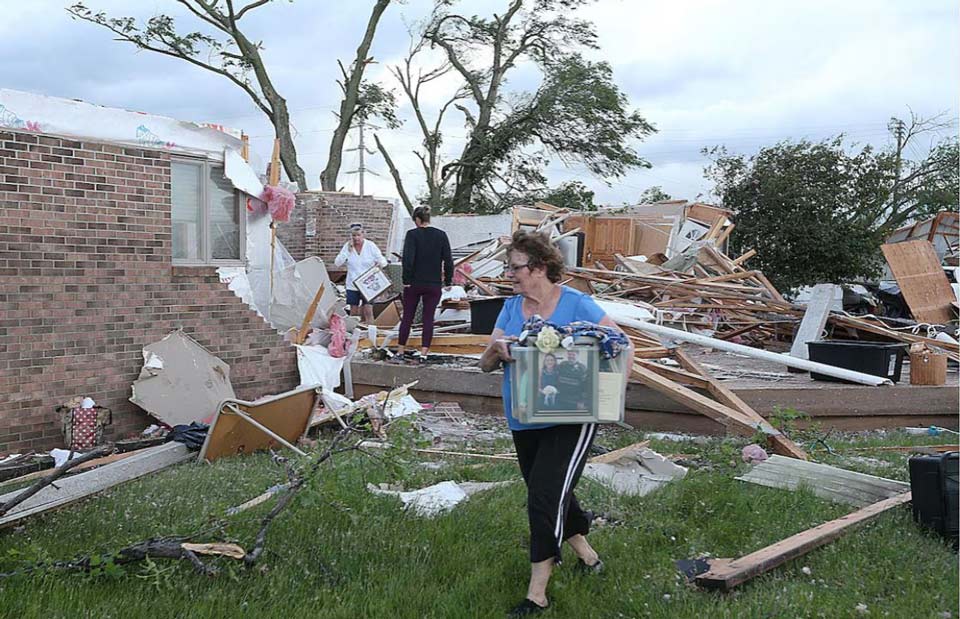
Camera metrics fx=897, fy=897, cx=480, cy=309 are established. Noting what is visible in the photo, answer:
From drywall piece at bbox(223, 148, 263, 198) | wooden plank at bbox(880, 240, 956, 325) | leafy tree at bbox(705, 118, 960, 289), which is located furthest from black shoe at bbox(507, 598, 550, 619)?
leafy tree at bbox(705, 118, 960, 289)

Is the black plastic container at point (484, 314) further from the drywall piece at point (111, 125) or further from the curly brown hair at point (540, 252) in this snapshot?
the curly brown hair at point (540, 252)

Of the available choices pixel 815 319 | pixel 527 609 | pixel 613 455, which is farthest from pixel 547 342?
pixel 815 319

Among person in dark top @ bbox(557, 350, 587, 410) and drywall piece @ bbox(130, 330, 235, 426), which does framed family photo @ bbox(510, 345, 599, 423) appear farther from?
drywall piece @ bbox(130, 330, 235, 426)

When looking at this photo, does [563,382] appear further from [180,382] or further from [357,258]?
[357,258]

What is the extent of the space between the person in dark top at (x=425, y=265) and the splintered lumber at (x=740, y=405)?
286cm

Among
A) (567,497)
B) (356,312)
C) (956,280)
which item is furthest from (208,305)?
(956,280)

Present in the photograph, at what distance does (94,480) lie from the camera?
6062 mm

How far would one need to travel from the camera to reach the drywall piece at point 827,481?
5820mm

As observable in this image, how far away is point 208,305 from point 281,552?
5510 millimetres

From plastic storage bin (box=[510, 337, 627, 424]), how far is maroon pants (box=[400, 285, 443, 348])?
20.9 feet

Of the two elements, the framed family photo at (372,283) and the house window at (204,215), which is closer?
the house window at (204,215)

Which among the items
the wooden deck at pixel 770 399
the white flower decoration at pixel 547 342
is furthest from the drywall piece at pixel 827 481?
the white flower decoration at pixel 547 342

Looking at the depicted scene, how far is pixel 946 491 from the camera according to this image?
16.1 ft

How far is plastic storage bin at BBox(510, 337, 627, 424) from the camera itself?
392cm
